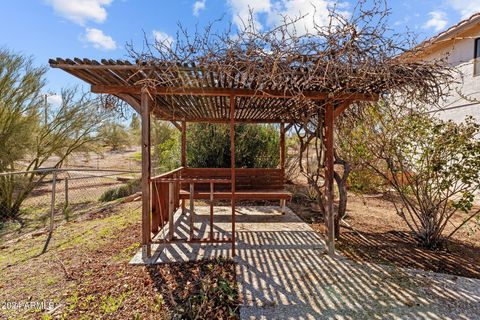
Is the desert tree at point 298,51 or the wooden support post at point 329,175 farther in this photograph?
the wooden support post at point 329,175

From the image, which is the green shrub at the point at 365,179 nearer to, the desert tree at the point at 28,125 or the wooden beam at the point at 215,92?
the wooden beam at the point at 215,92

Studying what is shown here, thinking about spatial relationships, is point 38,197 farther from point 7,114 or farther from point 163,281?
point 163,281

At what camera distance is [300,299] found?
231 cm

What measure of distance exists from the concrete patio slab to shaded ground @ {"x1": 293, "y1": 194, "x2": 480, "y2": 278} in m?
0.26

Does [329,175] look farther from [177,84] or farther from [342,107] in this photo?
[177,84]

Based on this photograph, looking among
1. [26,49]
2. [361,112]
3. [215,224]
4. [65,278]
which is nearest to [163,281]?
[65,278]

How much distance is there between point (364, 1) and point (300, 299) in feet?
9.85

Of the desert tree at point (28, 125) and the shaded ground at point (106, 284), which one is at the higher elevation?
the desert tree at point (28, 125)

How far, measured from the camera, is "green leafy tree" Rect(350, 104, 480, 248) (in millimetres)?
3322

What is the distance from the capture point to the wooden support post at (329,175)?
3285 mm

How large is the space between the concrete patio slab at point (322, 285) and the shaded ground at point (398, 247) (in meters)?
0.26

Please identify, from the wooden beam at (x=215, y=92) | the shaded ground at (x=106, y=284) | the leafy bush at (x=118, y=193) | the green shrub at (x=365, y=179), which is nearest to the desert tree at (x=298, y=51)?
the wooden beam at (x=215, y=92)

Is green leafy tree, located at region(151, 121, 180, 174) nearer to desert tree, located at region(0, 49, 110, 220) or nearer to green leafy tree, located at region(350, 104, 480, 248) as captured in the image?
desert tree, located at region(0, 49, 110, 220)

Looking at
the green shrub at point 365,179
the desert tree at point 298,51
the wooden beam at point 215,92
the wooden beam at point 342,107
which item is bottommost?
the green shrub at point 365,179
